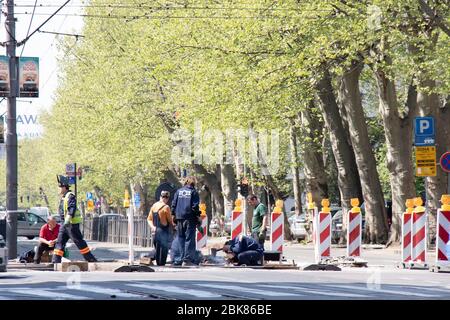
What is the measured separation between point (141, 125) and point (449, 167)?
109ft

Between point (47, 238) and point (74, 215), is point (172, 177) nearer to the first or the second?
point (47, 238)

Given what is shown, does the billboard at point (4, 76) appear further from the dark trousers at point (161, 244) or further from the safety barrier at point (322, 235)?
the safety barrier at point (322, 235)

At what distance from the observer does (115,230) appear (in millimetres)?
54156

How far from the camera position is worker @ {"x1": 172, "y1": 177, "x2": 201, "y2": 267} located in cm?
2611

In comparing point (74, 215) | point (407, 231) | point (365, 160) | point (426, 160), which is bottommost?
point (407, 231)

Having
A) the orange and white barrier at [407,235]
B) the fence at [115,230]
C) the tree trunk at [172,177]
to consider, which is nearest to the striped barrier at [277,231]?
the orange and white barrier at [407,235]

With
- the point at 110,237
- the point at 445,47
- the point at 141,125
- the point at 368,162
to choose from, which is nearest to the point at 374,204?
the point at 368,162

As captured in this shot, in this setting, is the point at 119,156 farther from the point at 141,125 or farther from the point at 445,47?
the point at 445,47

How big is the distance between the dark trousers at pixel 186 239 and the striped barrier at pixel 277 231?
7.79 ft

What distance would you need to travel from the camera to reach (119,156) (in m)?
67.3

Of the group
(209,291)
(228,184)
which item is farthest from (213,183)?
(209,291)

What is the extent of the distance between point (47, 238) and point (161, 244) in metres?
3.03

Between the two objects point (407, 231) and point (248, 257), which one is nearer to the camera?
point (407, 231)

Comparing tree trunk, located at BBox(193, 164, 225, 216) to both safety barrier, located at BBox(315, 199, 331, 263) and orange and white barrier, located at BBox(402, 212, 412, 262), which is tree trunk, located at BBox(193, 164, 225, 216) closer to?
safety barrier, located at BBox(315, 199, 331, 263)
